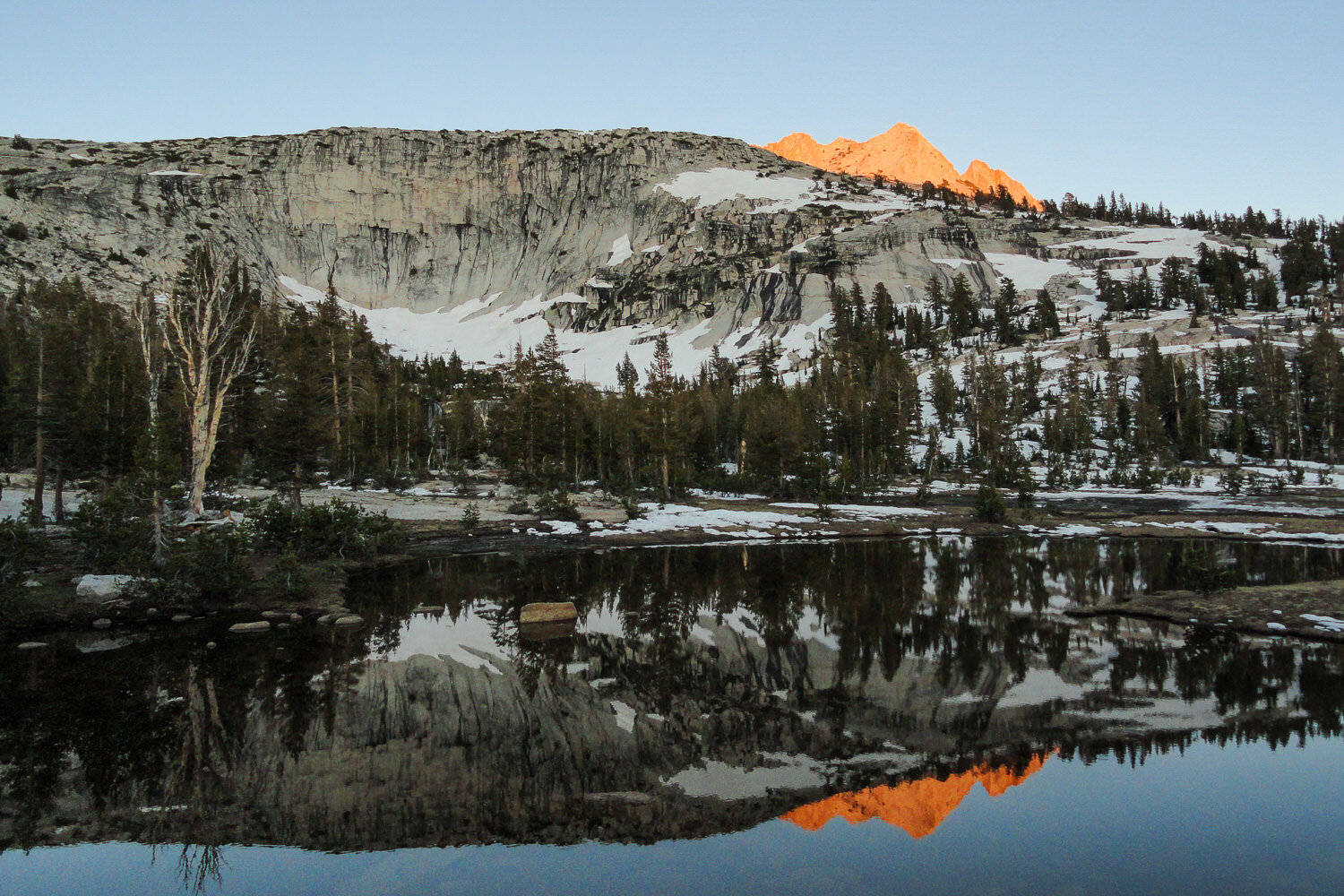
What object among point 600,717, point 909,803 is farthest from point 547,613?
point 909,803

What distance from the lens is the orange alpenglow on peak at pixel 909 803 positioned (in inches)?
333

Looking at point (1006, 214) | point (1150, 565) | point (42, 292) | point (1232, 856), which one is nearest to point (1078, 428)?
point (1150, 565)

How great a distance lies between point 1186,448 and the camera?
233 feet

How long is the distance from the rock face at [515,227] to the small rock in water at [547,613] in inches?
4532

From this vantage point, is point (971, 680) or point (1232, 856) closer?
point (1232, 856)

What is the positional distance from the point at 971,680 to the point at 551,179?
629ft

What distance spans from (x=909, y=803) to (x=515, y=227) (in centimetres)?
19134

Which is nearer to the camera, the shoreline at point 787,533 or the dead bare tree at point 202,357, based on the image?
the shoreline at point 787,533

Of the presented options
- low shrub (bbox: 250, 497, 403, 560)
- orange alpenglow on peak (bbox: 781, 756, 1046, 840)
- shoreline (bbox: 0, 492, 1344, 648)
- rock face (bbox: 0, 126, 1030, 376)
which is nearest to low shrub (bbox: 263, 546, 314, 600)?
shoreline (bbox: 0, 492, 1344, 648)

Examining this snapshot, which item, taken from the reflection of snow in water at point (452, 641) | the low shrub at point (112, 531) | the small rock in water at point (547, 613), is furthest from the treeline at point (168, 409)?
the small rock in water at point (547, 613)

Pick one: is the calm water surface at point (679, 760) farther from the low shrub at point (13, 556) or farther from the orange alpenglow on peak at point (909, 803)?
the low shrub at point (13, 556)

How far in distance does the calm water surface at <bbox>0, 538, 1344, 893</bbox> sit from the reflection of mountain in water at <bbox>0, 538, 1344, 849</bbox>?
0.06 meters

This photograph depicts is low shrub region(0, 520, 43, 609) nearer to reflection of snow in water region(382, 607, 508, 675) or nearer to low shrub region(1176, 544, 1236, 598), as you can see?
reflection of snow in water region(382, 607, 508, 675)

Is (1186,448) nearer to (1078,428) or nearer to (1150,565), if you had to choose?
(1078,428)
